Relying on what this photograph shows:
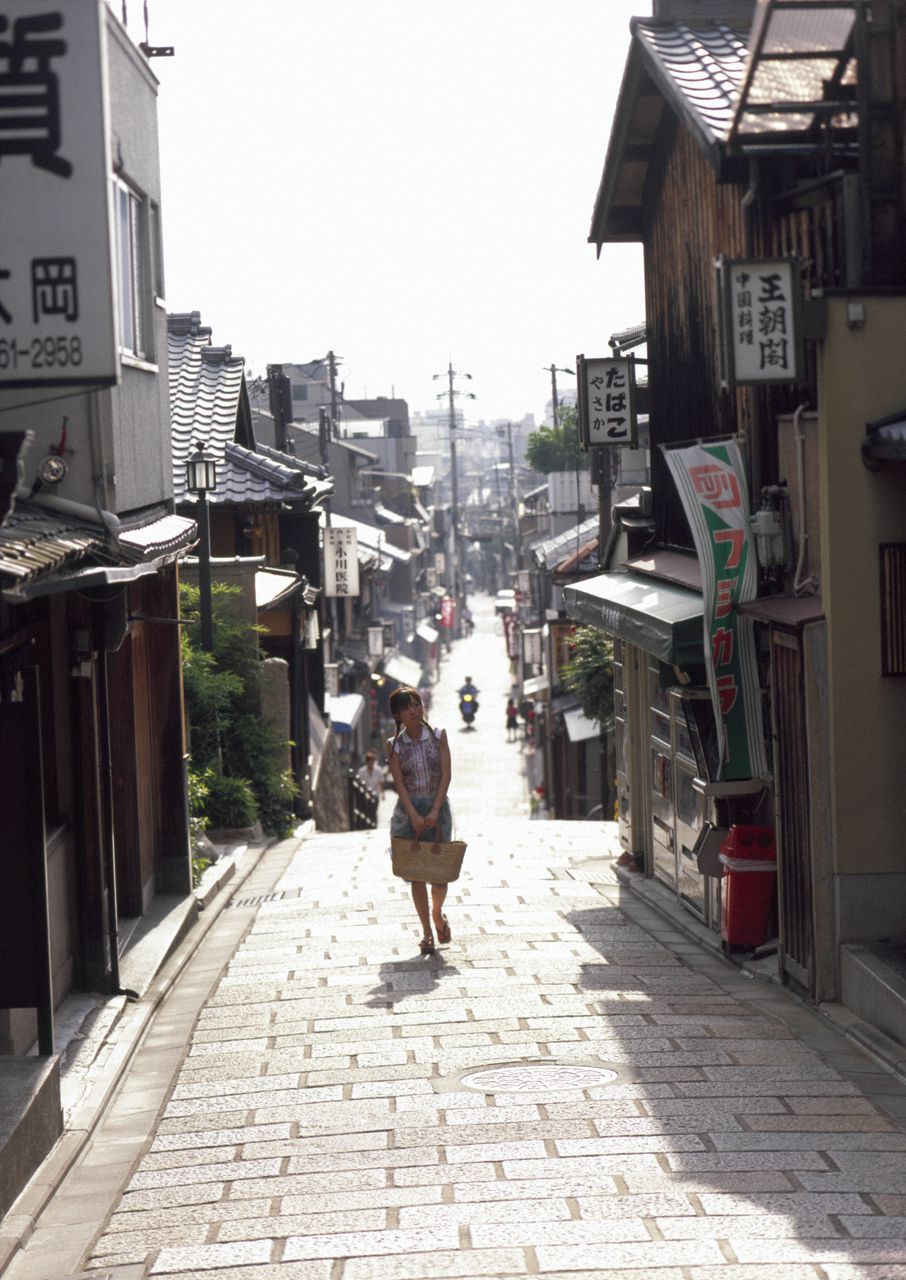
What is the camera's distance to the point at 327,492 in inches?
1216

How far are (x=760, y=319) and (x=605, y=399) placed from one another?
866cm

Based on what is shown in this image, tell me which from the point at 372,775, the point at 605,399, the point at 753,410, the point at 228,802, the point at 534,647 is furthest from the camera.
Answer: the point at 372,775

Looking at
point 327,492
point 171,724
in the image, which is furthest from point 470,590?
point 171,724

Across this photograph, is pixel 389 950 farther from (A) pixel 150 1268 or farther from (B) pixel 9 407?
(A) pixel 150 1268

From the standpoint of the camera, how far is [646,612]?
15.0 m

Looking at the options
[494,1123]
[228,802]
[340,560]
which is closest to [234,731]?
[228,802]

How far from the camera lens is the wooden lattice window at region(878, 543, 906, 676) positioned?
1132 cm

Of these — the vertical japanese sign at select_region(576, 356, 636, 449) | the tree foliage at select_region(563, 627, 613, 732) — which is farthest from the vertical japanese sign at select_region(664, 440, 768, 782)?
the tree foliage at select_region(563, 627, 613, 732)

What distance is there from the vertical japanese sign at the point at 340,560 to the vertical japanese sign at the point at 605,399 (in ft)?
74.1

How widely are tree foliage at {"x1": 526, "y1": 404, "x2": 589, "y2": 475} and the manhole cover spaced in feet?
212

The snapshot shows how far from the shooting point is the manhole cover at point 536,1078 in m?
9.39

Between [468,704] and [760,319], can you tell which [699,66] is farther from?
[468,704]

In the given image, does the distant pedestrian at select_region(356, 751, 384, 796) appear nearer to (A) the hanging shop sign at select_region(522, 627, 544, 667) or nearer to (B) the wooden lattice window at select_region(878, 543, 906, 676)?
(A) the hanging shop sign at select_region(522, 627, 544, 667)

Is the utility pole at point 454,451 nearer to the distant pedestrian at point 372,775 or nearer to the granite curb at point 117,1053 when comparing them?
the distant pedestrian at point 372,775
